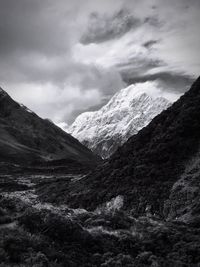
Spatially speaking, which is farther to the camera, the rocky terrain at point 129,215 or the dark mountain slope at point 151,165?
the dark mountain slope at point 151,165

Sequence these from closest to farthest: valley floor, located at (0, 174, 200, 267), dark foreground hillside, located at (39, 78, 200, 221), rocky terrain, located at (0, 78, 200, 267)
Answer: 1. valley floor, located at (0, 174, 200, 267)
2. rocky terrain, located at (0, 78, 200, 267)
3. dark foreground hillside, located at (39, 78, 200, 221)

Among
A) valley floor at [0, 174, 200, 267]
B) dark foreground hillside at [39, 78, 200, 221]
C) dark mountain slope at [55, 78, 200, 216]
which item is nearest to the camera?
valley floor at [0, 174, 200, 267]

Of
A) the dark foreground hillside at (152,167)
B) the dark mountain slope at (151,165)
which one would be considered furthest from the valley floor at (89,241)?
the dark mountain slope at (151,165)

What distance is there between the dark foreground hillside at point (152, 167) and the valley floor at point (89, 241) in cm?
882

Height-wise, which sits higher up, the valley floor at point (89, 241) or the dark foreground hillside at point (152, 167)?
the dark foreground hillside at point (152, 167)

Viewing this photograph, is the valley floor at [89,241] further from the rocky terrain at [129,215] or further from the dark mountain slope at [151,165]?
the dark mountain slope at [151,165]

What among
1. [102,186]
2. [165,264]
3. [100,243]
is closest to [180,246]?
[165,264]

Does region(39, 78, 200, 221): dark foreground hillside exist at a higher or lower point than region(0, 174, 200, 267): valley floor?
higher

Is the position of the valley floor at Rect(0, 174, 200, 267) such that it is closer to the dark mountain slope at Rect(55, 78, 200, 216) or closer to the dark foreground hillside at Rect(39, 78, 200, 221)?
the dark foreground hillside at Rect(39, 78, 200, 221)

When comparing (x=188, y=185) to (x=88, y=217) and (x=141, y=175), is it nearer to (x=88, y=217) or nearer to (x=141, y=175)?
(x=141, y=175)

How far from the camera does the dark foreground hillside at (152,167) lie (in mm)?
34188

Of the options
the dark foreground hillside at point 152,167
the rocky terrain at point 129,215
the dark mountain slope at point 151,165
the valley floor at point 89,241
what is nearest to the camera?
the valley floor at point 89,241

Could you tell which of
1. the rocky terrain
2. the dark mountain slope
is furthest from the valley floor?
the dark mountain slope

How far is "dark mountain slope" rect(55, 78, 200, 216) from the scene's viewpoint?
34.9 meters
